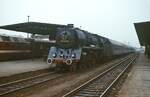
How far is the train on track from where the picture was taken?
26.2m

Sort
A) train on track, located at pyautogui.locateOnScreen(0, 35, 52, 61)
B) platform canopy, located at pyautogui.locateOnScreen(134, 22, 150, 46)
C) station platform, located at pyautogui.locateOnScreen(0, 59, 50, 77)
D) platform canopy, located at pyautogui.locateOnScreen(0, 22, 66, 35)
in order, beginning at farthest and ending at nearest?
1. platform canopy, located at pyautogui.locateOnScreen(134, 22, 150, 46)
2. platform canopy, located at pyautogui.locateOnScreen(0, 22, 66, 35)
3. train on track, located at pyautogui.locateOnScreen(0, 35, 52, 61)
4. station platform, located at pyautogui.locateOnScreen(0, 59, 50, 77)

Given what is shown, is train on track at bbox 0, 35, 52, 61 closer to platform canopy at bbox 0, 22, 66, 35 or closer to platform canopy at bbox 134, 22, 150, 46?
platform canopy at bbox 0, 22, 66, 35

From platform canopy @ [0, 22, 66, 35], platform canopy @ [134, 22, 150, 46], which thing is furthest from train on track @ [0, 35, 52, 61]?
platform canopy @ [134, 22, 150, 46]

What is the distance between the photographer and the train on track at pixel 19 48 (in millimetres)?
26203

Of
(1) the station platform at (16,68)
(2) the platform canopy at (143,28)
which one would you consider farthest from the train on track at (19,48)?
(2) the platform canopy at (143,28)

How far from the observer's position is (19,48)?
2859 cm

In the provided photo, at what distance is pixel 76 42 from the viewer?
20.4m

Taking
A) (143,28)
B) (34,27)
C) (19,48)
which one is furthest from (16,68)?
(143,28)

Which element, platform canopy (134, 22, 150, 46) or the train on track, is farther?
platform canopy (134, 22, 150, 46)

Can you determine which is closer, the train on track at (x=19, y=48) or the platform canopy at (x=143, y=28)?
the train on track at (x=19, y=48)

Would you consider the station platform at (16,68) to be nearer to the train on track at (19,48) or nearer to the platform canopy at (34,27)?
the train on track at (19,48)

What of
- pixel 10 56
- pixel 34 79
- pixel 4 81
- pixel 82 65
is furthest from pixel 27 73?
A: pixel 10 56

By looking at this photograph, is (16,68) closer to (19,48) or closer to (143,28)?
(19,48)

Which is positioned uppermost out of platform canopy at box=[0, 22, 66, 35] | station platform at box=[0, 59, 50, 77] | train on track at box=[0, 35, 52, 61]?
platform canopy at box=[0, 22, 66, 35]
